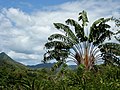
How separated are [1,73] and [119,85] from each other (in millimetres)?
28702

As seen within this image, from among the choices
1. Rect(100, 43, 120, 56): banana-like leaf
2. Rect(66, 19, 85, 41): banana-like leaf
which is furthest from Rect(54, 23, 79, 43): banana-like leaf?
Rect(100, 43, 120, 56): banana-like leaf

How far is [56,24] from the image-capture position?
79.8ft

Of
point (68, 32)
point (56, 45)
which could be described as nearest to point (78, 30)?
point (68, 32)

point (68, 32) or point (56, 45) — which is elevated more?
point (68, 32)

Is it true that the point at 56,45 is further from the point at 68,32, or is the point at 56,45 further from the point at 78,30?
the point at 78,30

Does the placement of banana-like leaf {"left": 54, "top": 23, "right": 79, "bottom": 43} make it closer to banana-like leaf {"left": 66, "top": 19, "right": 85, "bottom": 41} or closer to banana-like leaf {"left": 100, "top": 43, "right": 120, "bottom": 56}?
banana-like leaf {"left": 66, "top": 19, "right": 85, "bottom": 41}

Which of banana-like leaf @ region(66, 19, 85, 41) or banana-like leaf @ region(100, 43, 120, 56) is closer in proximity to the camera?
banana-like leaf @ region(100, 43, 120, 56)

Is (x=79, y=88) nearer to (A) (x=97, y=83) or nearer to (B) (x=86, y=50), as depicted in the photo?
(A) (x=97, y=83)

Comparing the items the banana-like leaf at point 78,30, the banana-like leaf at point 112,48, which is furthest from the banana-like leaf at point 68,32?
the banana-like leaf at point 112,48

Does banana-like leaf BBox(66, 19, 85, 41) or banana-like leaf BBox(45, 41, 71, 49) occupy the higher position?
banana-like leaf BBox(66, 19, 85, 41)

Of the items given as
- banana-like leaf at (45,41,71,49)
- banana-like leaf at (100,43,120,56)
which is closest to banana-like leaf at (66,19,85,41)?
banana-like leaf at (45,41,71,49)

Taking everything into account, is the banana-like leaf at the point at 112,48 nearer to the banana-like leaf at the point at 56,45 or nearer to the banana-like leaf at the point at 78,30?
the banana-like leaf at the point at 78,30

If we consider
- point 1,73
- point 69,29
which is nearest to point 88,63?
point 69,29

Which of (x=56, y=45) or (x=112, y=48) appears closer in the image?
(x=112, y=48)
